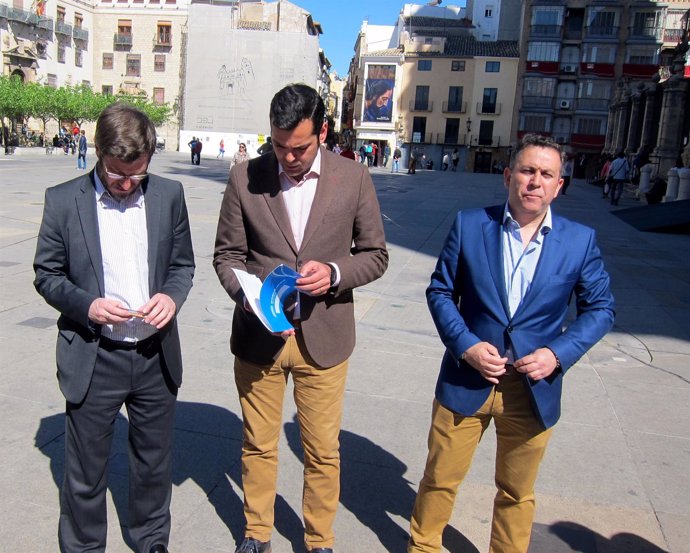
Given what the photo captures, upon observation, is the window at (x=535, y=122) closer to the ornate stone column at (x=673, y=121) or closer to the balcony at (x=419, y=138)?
the balcony at (x=419, y=138)

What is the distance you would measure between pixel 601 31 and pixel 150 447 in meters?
62.7

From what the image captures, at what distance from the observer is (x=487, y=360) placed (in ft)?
7.83

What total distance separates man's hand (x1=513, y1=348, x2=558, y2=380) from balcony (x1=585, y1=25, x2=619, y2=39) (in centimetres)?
6199

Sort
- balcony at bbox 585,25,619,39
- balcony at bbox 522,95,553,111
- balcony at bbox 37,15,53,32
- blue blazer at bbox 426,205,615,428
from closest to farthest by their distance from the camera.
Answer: blue blazer at bbox 426,205,615,428, balcony at bbox 37,15,53,32, balcony at bbox 585,25,619,39, balcony at bbox 522,95,553,111

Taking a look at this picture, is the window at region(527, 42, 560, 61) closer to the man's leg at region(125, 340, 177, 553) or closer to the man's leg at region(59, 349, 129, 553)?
the man's leg at region(125, 340, 177, 553)

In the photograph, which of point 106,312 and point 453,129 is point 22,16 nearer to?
point 453,129

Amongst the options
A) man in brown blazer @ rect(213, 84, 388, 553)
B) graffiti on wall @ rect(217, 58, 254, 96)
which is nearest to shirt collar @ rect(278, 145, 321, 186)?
man in brown blazer @ rect(213, 84, 388, 553)

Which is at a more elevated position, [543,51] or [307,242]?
[543,51]

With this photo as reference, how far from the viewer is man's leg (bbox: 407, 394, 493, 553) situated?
2.61m

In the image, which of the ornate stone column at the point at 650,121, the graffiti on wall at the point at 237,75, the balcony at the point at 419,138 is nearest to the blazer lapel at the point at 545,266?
the ornate stone column at the point at 650,121

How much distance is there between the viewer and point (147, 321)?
2.38 meters

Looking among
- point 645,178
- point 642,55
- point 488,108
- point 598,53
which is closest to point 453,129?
point 488,108

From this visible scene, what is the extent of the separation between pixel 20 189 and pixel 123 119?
620 inches

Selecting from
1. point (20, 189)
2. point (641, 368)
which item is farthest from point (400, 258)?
point (20, 189)
